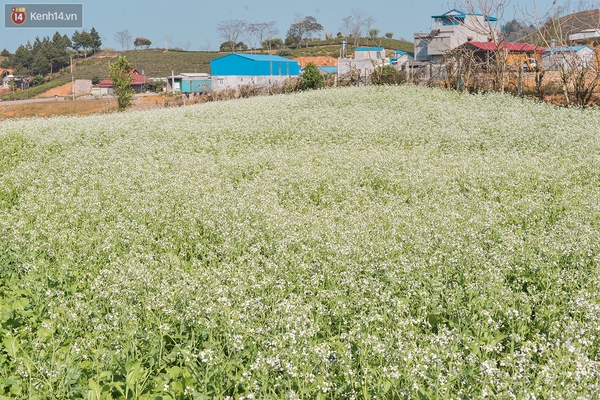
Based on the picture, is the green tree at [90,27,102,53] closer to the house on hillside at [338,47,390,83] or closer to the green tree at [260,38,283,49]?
the green tree at [260,38,283,49]

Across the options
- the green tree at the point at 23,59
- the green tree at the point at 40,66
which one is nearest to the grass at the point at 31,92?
the green tree at the point at 40,66

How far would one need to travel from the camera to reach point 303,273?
23.3 feet

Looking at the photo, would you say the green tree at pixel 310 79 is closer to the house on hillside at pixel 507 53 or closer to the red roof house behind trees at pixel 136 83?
the house on hillside at pixel 507 53

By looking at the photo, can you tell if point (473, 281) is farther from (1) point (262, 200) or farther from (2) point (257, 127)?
(2) point (257, 127)

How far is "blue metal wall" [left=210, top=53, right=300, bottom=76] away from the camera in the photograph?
78188mm

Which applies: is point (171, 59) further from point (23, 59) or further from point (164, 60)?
point (23, 59)

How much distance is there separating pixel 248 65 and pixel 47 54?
245 feet

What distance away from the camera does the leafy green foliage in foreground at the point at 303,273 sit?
4.54m

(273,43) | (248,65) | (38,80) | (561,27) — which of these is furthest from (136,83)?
(561,27)

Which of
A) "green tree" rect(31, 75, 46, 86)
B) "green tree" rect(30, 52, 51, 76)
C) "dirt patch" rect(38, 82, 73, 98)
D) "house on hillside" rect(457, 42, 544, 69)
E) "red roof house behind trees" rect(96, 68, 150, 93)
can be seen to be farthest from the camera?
"green tree" rect(30, 52, 51, 76)

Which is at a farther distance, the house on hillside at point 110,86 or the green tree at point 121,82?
the house on hillside at point 110,86

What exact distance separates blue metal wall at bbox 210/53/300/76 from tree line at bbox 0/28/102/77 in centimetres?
6091

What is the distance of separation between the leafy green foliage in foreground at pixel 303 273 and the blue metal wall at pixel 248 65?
6351 centimetres

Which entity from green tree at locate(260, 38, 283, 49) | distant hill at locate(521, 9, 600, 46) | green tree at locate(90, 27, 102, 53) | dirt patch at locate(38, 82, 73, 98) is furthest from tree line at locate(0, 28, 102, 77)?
distant hill at locate(521, 9, 600, 46)
